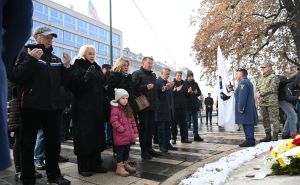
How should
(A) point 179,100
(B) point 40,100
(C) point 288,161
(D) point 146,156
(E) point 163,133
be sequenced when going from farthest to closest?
(A) point 179,100 < (E) point 163,133 < (D) point 146,156 < (C) point 288,161 < (B) point 40,100

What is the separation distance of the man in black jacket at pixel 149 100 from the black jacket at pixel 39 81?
219 cm

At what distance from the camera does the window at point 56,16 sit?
56975 millimetres

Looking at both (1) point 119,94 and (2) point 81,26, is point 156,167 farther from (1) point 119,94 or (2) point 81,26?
(2) point 81,26

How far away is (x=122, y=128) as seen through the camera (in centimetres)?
482

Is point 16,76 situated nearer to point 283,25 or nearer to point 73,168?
point 73,168

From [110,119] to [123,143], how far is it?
0.43 m

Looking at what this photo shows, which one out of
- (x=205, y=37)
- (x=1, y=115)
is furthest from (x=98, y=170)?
(x=205, y=37)

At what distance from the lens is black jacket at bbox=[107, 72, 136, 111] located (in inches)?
211

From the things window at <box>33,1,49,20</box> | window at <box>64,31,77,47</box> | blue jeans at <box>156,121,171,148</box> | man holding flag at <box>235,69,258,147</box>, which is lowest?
blue jeans at <box>156,121,171,148</box>

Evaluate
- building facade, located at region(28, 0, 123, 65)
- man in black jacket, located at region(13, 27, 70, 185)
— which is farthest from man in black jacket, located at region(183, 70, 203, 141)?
building facade, located at region(28, 0, 123, 65)

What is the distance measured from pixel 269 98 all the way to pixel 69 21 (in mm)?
59265

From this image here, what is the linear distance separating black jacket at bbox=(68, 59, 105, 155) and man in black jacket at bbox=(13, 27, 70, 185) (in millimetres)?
480

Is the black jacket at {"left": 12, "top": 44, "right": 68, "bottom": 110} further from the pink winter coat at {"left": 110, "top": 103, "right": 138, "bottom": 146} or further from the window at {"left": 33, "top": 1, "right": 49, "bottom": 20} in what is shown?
the window at {"left": 33, "top": 1, "right": 49, "bottom": 20}

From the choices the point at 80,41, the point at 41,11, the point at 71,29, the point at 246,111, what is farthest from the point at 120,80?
the point at 80,41
